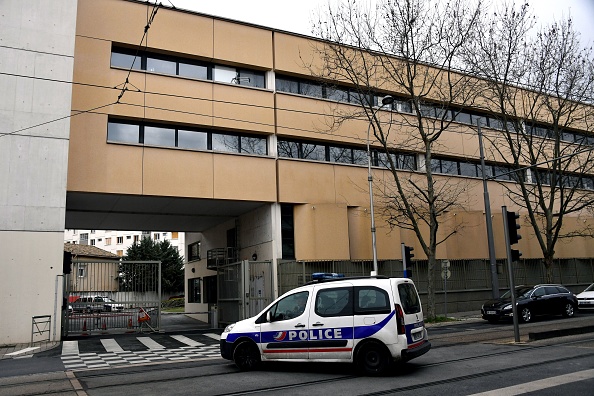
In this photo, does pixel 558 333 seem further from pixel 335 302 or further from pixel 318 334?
pixel 318 334

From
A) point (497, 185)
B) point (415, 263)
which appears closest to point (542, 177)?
point (497, 185)

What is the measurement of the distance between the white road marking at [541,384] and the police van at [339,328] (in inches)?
72.6

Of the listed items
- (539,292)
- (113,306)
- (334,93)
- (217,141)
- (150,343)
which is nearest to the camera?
(150,343)

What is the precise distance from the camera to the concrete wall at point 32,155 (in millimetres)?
17703

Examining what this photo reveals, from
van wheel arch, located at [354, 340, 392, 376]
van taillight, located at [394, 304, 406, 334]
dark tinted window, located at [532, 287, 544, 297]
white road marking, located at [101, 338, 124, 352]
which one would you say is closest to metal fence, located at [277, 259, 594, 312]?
dark tinted window, located at [532, 287, 544, 297]

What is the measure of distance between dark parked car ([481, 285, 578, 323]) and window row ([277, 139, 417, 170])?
797 cm

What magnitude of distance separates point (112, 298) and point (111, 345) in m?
A: 5.95

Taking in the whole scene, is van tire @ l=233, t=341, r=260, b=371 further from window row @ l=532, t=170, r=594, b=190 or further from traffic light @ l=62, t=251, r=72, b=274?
window row @ l=532, t=170, r=594, b=190

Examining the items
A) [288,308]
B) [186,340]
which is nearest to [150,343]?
[186,340]

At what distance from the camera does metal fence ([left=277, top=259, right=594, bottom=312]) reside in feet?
74.9

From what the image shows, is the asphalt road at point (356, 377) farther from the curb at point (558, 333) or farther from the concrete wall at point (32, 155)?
the concrete wall at point (32, 155)

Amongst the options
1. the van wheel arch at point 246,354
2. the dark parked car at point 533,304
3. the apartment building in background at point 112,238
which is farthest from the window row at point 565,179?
the apartment building in background at point 112,238

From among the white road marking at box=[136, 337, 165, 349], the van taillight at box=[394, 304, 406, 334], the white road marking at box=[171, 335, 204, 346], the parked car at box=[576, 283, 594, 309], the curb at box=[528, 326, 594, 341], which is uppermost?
the van taillight at box=[394, 304, 406, 334]

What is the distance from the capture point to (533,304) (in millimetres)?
20469
